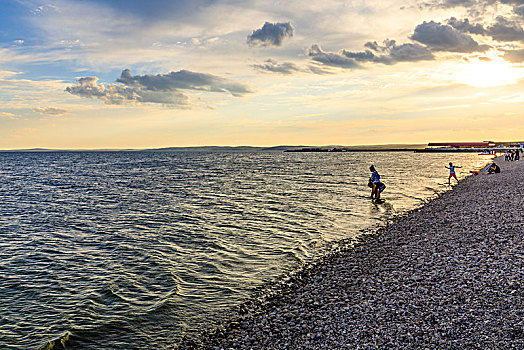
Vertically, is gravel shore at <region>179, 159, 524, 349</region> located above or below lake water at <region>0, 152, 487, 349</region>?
above

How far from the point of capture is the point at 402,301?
1044 cm

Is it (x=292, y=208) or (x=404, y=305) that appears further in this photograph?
(x=292, y=208)

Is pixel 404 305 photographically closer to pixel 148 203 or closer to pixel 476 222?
pixel 476 222

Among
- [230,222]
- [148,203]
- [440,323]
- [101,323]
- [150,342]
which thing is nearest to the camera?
[440,323]

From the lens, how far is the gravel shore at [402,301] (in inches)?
335

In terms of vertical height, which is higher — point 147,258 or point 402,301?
point 402,301

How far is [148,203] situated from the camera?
35031 mm

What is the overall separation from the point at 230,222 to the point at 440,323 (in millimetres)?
17640

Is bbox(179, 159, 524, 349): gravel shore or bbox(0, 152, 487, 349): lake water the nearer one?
bbox(179, 159, 524, 349): gravel shore


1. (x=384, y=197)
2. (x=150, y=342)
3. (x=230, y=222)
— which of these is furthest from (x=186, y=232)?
(x=384, y=197)

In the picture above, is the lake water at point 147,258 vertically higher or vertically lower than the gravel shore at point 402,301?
lower

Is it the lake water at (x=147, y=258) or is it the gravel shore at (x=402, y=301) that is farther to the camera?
the lake water at (x=147, y=258)

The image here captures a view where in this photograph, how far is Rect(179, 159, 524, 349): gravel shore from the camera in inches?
335

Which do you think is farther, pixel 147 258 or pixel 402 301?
pixel 147 258
